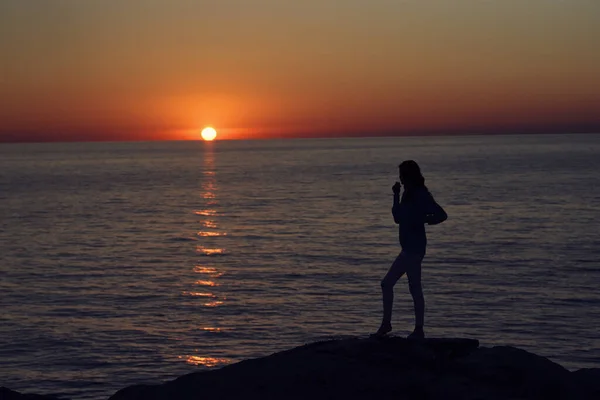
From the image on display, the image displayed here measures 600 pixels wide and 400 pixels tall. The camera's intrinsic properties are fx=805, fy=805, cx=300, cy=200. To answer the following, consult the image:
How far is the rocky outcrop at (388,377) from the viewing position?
32.4ft

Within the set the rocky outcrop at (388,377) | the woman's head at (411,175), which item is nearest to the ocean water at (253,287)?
the rocky outcrop at (388,377)

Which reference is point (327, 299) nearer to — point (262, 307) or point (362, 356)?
point (262, 307)

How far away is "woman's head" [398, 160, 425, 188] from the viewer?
11039mm

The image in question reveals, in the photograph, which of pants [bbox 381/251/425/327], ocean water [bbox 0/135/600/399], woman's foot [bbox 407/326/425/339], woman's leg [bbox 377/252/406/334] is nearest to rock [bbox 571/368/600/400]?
woman's foot [bbox 407/326/425/339]

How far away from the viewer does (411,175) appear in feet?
36.3

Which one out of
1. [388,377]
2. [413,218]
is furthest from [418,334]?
[413,218]

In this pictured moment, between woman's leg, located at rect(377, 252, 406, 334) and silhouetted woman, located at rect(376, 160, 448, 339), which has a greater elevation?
silhouetted woman, located at rect(376, 160, 448, 339)

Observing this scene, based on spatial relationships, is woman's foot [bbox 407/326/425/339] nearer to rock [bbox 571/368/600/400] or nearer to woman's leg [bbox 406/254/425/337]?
woman's leg [bbox 406/254/425/337]

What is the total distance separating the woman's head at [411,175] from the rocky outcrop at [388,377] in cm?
217

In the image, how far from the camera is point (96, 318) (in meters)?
29.0

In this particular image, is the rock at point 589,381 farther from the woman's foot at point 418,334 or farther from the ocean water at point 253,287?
the ocean water at point 253,287

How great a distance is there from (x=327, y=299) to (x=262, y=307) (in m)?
2.73

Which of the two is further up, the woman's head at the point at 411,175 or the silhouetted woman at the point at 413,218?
the woman's head at the point at 411,175

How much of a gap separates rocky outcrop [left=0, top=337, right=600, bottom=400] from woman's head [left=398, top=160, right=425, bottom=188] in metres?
2.17
